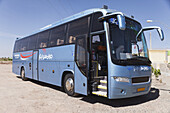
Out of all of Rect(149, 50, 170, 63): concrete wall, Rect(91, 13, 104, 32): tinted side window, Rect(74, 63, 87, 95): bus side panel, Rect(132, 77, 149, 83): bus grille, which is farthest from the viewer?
Rect(149, 50, 170, 63): concrete wall

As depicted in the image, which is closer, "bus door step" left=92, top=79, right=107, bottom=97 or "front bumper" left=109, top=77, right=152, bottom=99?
"front bumper" left=109, top=77, right=152, bottom=99

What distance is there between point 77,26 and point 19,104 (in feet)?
13.1

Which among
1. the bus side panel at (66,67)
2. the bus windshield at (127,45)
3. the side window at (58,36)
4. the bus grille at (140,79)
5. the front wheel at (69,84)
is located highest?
the side window at (58,36)

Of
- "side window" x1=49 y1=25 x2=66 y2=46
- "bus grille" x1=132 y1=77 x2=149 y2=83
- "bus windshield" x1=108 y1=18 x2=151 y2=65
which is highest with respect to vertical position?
"side window" x1=49 y1=25 x2=66 y2=46

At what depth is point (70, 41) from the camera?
684 cm

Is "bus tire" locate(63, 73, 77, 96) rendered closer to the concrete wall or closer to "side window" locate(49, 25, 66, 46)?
"side window" locate(49, 25, 66, 46)

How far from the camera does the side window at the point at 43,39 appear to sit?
352 inches

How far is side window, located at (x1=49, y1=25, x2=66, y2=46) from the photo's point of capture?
7429mm

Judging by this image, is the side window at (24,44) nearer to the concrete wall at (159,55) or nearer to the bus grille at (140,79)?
the bus grille at (140,79)

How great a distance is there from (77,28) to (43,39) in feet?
11.7

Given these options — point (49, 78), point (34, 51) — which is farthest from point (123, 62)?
point (34, 51)

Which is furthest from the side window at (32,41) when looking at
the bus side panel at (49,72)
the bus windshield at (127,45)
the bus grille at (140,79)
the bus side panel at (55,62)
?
the bus grille at (140,79)

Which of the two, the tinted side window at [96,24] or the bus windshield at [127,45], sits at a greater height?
the tinted side window at [96,24]

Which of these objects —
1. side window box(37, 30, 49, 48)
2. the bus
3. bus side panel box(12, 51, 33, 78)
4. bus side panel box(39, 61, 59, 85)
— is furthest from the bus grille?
bus side panel box(12, 51, 33, 78)
